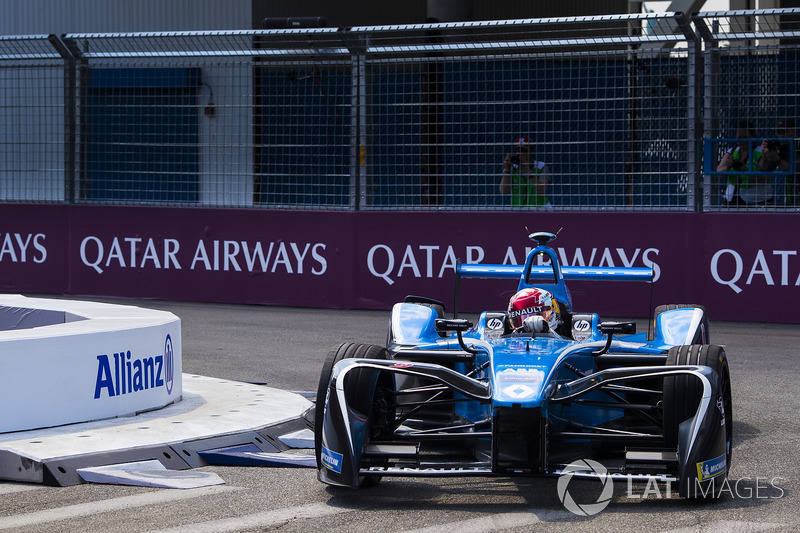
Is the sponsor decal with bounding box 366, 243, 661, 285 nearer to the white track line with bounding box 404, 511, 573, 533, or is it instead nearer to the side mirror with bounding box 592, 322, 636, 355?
the side mirror with bounding box 592, 322, 636, 355

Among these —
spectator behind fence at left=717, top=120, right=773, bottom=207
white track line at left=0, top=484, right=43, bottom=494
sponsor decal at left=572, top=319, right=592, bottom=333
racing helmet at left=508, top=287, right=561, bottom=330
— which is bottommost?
white track line at left=0, top=484, right=43, bottom=494

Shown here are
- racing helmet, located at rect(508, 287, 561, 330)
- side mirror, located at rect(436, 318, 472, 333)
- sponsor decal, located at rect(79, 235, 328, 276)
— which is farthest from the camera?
sponsor decal, located at rect(79, 235, 328, 276)

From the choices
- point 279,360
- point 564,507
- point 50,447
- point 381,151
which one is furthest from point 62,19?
point 564,507

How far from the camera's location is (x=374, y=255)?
44.8ft

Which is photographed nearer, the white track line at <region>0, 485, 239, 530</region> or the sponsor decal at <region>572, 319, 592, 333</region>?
the white track line at <region>0, 485, 239, 530</region>

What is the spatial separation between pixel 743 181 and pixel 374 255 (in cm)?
414

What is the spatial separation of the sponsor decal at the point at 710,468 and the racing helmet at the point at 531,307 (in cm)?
169

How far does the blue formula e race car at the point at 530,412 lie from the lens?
5.32m

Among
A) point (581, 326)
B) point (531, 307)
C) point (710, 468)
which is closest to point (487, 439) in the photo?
point (710, 468)

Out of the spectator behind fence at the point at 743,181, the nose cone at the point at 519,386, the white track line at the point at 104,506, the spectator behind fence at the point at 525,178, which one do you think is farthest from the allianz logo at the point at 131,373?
the spectator behind fence at the point at 743,181

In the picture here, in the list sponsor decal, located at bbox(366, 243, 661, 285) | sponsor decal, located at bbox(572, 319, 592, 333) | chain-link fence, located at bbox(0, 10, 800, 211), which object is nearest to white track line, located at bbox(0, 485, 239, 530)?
sponsor decal, located at bbox(572, 319, 592, 333)

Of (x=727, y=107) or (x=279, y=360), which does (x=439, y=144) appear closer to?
(x=727, y=107)

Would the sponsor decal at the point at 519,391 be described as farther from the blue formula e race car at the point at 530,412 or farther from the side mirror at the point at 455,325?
the side mirror at the point at 455,325

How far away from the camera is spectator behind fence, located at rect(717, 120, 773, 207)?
40.6ft
